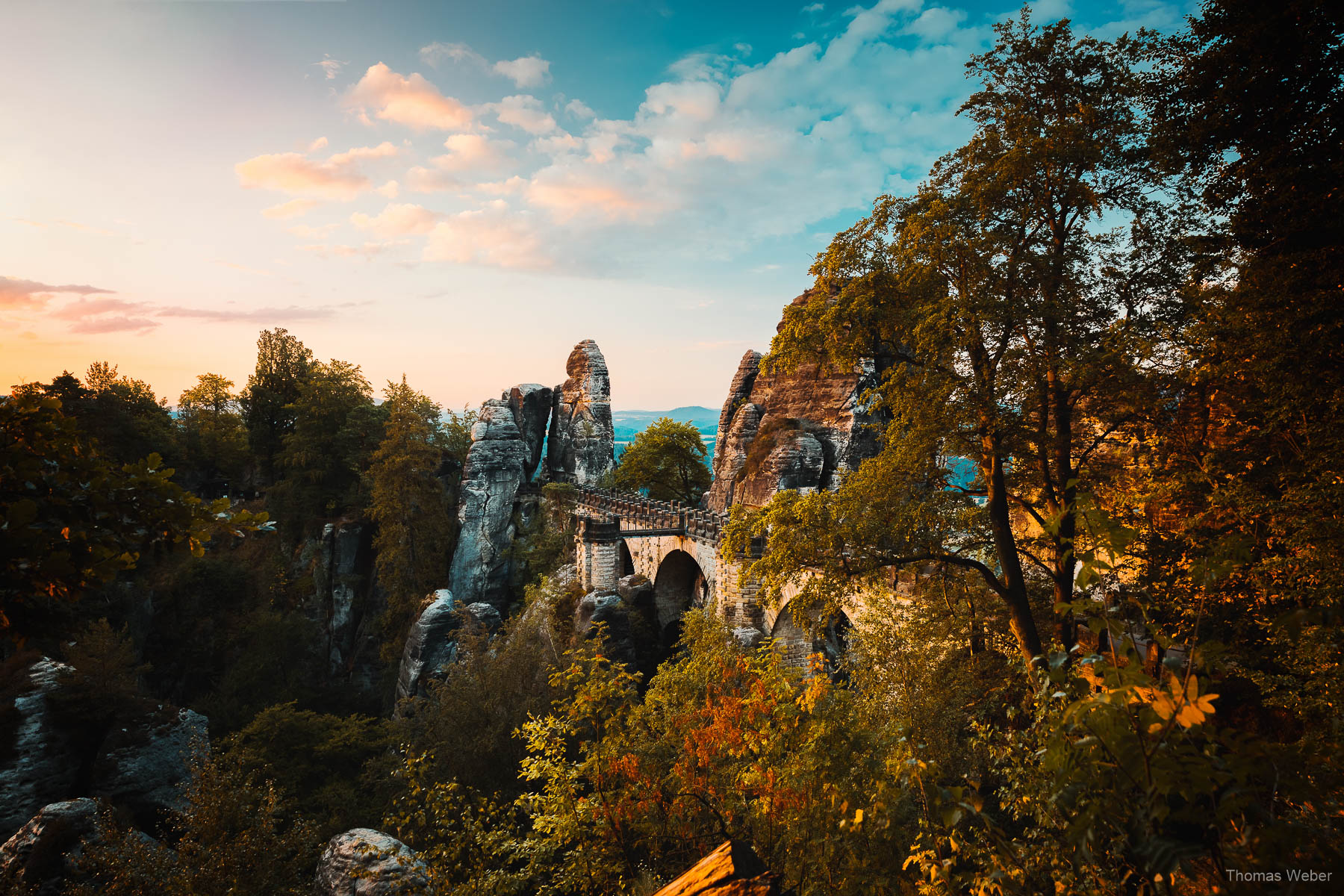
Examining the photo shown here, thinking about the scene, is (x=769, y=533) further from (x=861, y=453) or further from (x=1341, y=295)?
(x=861, y=453)

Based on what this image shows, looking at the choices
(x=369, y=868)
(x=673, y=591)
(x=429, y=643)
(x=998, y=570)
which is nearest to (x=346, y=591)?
(x=429, y=643)

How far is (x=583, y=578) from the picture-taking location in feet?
94.0

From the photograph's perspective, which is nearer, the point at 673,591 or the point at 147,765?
the point at 147,765

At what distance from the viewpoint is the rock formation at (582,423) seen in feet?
129

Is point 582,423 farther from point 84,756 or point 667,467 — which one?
point 84,756

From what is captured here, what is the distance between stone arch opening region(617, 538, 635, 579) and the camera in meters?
31.0

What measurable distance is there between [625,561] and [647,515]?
402cm

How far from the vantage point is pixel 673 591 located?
2878cm

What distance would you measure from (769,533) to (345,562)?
97.7 ft

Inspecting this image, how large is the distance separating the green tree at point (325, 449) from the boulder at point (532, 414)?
8870 mm

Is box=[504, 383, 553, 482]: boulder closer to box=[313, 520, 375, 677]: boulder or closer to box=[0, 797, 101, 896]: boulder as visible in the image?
box=[313, 520, 375, 677]: boulder

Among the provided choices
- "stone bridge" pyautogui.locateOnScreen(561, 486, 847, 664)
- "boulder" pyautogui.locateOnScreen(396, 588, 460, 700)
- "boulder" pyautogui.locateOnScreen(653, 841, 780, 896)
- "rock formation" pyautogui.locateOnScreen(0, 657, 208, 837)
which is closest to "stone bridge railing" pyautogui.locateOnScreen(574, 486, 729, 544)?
"stone bridge" pyautogui.locateOnScreen(561, 486, 847, 664)

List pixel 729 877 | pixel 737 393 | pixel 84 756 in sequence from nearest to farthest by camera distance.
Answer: pixel 729 877
pixel 84 756
pixel 737 393

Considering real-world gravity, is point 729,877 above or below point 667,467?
below
